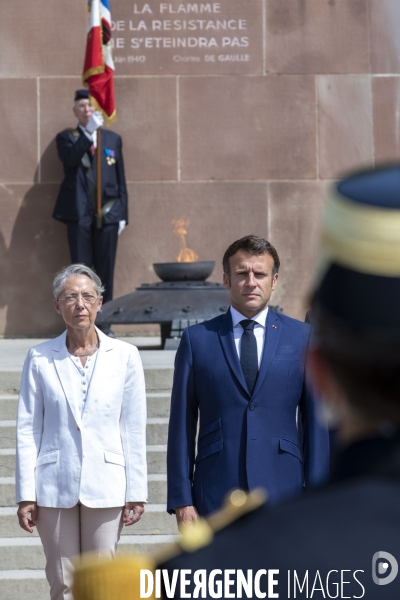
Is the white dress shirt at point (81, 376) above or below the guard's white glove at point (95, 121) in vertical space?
below

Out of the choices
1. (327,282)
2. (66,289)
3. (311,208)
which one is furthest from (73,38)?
(327,282)

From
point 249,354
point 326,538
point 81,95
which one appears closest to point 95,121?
point 81,95

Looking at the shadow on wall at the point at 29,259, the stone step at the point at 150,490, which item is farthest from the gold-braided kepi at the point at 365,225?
the shadow on wall at the point at 29,259

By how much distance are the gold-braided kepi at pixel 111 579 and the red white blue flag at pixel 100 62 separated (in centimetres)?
910

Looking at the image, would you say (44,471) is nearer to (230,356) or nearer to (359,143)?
(230,356)

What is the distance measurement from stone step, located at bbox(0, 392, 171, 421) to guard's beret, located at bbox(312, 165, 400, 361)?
18.0 feet

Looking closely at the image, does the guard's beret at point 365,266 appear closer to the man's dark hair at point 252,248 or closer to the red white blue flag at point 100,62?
the man's dark hair at point 252,248

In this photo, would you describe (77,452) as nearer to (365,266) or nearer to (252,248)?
(252,248)

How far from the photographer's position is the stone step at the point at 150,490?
5.82 m

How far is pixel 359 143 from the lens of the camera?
37.1 ft

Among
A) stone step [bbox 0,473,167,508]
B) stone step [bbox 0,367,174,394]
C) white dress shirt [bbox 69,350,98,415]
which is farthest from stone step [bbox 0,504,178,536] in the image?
white dress shirt [bbox 69,350,98,415]

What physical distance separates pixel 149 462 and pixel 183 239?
17.4 ft

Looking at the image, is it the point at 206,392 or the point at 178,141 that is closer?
the point at 206,392

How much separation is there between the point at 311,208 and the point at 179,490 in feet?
25.3
